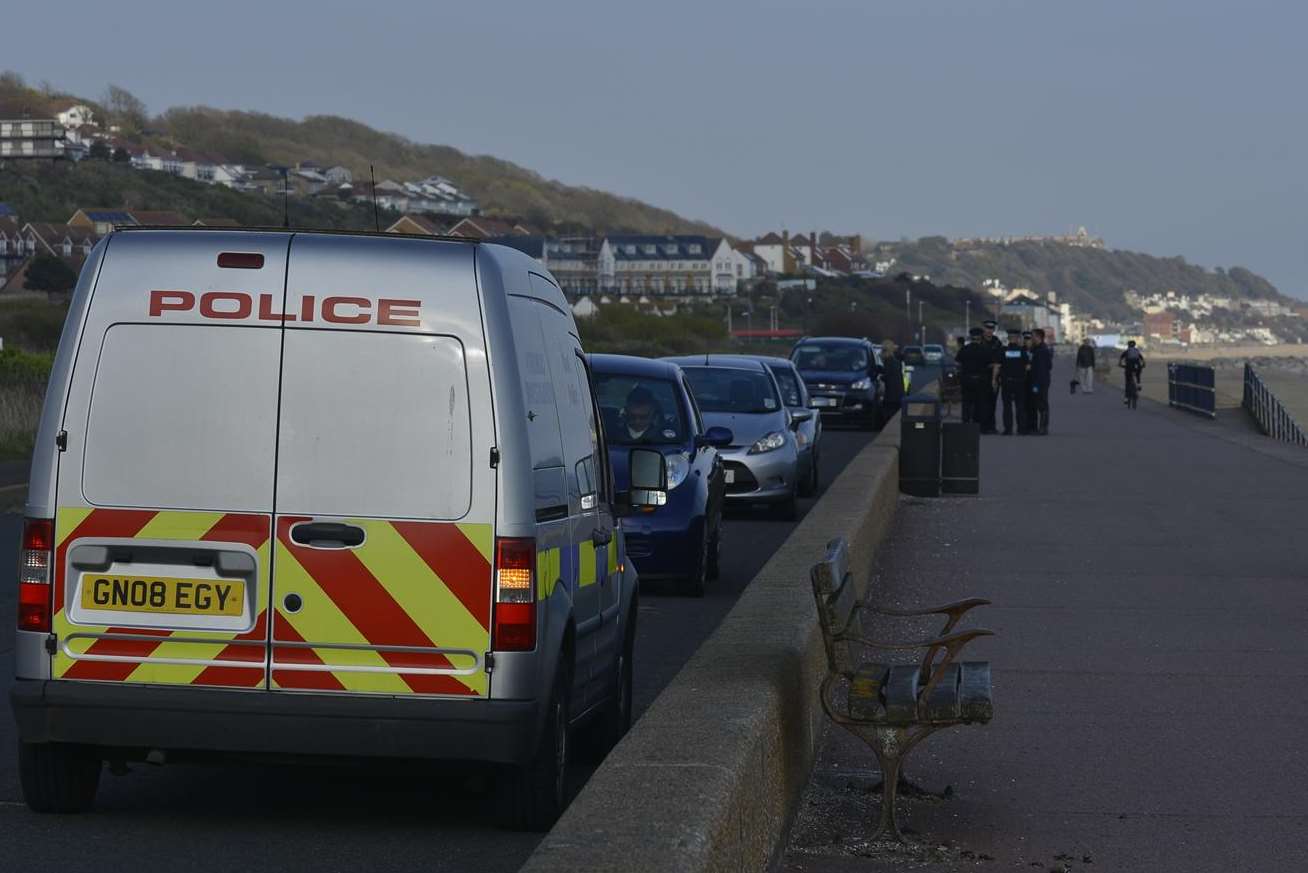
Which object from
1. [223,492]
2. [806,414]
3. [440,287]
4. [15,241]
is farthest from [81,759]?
[15,241]

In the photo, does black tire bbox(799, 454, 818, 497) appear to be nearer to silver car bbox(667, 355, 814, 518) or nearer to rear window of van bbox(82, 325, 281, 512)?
silver car bbox(667, 355, 814, 518)

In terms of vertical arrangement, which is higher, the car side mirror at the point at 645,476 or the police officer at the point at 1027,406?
the car side mirror at the point at 645,476

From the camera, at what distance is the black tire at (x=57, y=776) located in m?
6.89

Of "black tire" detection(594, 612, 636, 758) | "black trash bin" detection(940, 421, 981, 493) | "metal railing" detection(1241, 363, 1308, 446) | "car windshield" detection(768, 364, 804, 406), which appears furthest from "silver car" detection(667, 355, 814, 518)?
"metal railing" detection(1241, 363, 1308, 446)

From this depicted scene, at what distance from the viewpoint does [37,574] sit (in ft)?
21.6

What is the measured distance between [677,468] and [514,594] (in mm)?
8123

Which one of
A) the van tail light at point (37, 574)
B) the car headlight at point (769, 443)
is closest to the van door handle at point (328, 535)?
the van tail light at point (37, 574)

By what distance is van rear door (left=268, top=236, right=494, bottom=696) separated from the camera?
21.2 feet

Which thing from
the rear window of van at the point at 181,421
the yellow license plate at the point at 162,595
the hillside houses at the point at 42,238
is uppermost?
the hillside houses at the point at 42,238

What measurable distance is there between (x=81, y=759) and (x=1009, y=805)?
126 inches

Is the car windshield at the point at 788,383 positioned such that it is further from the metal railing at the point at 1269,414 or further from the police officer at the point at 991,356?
the metal railing at the point at 1269,414

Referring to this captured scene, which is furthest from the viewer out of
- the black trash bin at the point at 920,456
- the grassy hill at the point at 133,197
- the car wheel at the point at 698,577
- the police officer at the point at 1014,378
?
the grassy hill at the point at 133,197

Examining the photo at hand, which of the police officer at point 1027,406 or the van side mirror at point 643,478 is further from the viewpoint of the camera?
the police officer at point 1027,406

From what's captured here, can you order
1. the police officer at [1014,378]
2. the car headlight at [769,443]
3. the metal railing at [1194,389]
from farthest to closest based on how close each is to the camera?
the metal railing at [1194,389] < the police officer at [1014,378] < the car headlight at [769,443]
